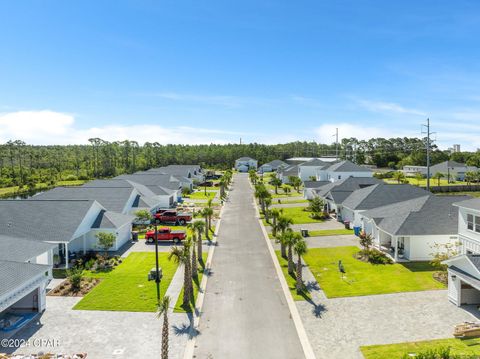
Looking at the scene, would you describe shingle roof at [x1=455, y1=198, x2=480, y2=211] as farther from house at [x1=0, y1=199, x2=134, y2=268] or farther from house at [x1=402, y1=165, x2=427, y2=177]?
house at [x1=402, y1=165, x2=427, y2=177]

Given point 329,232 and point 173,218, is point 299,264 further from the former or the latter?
point 173,218

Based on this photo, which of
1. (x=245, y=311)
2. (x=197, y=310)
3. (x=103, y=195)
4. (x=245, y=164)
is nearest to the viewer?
(x=245, y=311)

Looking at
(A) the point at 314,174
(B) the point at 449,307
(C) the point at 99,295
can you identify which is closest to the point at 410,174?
(A) the point at 314,174

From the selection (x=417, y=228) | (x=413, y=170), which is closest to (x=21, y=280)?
(x=417, y=228)

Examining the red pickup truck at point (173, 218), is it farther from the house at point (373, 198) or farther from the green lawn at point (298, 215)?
the house at point (373, 198)

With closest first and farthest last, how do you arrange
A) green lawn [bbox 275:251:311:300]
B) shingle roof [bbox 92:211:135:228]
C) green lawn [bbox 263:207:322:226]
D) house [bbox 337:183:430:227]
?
green lawn [bbox 275:251:311:300], shingle roof [bbox 92:211:135:228], house [bbox 337:183:430:227], green lawn [bbox 263:207:322:226]

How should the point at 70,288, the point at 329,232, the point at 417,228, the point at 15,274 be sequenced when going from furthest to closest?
the point at 329,232, the point at 417,228, the point at 70,288, the point at 15,274

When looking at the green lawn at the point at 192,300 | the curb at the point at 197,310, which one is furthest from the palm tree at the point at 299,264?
the green lawn at the point at 192,300

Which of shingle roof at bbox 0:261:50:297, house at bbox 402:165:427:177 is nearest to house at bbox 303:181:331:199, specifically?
shingle roof at bbox 0:261:50:297
